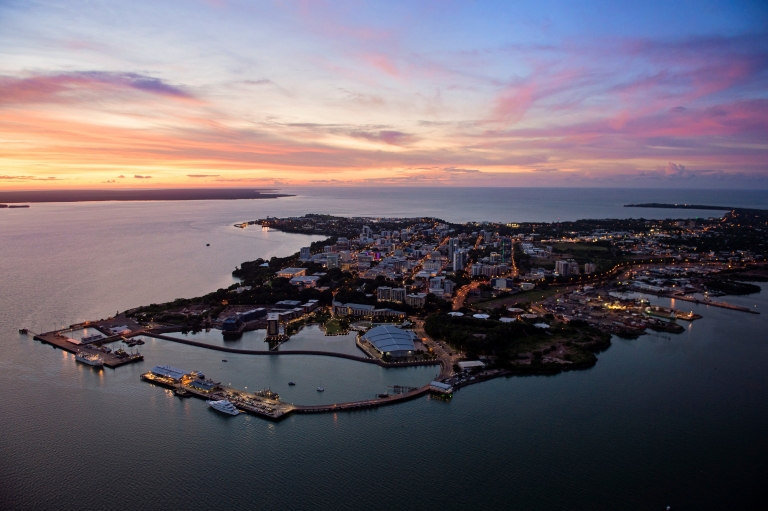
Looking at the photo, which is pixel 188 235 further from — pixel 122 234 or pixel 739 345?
pixel 739 345

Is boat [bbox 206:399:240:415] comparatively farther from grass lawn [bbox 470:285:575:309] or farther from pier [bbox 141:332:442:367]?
grass lawn [bbox 470:285:575:309]

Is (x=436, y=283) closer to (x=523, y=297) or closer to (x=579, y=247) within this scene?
(x=523, y=297)

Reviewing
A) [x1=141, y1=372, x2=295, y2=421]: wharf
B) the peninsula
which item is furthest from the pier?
[x1=141, y1=372, x2=295, y2=421]: wharf

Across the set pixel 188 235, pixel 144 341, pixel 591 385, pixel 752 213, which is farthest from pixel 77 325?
pixel 752 213

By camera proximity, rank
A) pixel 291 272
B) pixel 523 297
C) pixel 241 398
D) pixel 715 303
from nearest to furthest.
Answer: pixel 241 398 → pixel 715 303 → pixel 523 297 → pixel 291 272

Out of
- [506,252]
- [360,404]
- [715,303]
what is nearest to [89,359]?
[360,404]

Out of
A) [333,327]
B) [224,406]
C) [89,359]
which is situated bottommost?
[224,406]

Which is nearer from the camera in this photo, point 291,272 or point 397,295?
point 397,295
